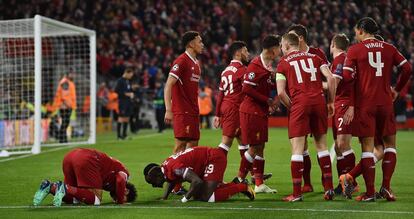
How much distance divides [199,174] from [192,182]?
0.46m

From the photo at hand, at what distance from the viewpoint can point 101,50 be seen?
34.6 meters

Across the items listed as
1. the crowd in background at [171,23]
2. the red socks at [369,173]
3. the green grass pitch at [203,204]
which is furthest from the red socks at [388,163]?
the crowd in background at [171,23]

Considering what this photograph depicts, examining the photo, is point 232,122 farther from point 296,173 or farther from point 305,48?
point 296,173

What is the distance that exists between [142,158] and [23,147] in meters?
4.05

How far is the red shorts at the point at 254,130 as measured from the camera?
1114 cm

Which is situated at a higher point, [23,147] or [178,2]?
[178,2]

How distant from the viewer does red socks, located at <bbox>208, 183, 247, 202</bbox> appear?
985 centimetres

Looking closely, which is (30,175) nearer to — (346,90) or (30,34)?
(346,90)

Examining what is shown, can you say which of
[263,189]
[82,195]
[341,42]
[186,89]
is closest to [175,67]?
[186,89]

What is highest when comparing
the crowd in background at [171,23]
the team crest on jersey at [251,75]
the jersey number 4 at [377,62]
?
the crowd in background at [171,23]

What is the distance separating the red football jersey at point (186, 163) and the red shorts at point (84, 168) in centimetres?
85

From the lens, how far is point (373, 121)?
9.71 metres

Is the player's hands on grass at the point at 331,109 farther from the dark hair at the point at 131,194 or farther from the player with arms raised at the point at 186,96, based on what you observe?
the dark hair at the point at 131,194

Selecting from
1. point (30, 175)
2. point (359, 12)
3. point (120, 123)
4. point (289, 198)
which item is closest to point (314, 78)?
point (289, 198)
